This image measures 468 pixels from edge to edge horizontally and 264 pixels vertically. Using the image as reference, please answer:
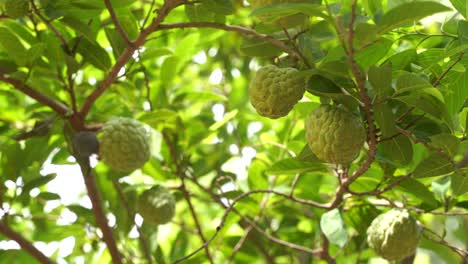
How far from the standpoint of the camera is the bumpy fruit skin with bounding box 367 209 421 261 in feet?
7.89

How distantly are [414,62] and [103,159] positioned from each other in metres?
1.18

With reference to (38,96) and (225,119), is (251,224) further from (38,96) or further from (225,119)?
(38,96)

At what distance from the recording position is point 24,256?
3.01m

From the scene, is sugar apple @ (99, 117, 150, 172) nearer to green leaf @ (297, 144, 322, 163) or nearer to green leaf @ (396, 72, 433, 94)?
green leaf @ (297, 144, 322, 163)

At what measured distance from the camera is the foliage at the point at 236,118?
6.01 feet

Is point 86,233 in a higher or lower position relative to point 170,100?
lower

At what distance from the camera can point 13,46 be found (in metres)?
2.34

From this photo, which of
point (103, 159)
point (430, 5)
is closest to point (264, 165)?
point (103, 159)

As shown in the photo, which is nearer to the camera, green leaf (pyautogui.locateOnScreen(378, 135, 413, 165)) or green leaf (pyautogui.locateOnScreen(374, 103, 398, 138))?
green leaf (pyautogui.locateOnScreen(374, 103, 398, 138))

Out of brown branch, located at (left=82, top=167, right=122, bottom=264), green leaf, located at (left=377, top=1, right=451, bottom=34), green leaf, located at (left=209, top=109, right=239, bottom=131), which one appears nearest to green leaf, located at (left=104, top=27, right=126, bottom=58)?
brown branch, located at (left=82, top=167, right=122, bottom=264)

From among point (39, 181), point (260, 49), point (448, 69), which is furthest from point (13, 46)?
point (448, 69)

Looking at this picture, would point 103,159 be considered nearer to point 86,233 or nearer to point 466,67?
point 86,233

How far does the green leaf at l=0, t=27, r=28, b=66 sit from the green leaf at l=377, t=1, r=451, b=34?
1.26 m

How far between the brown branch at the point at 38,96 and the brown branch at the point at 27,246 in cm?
44
